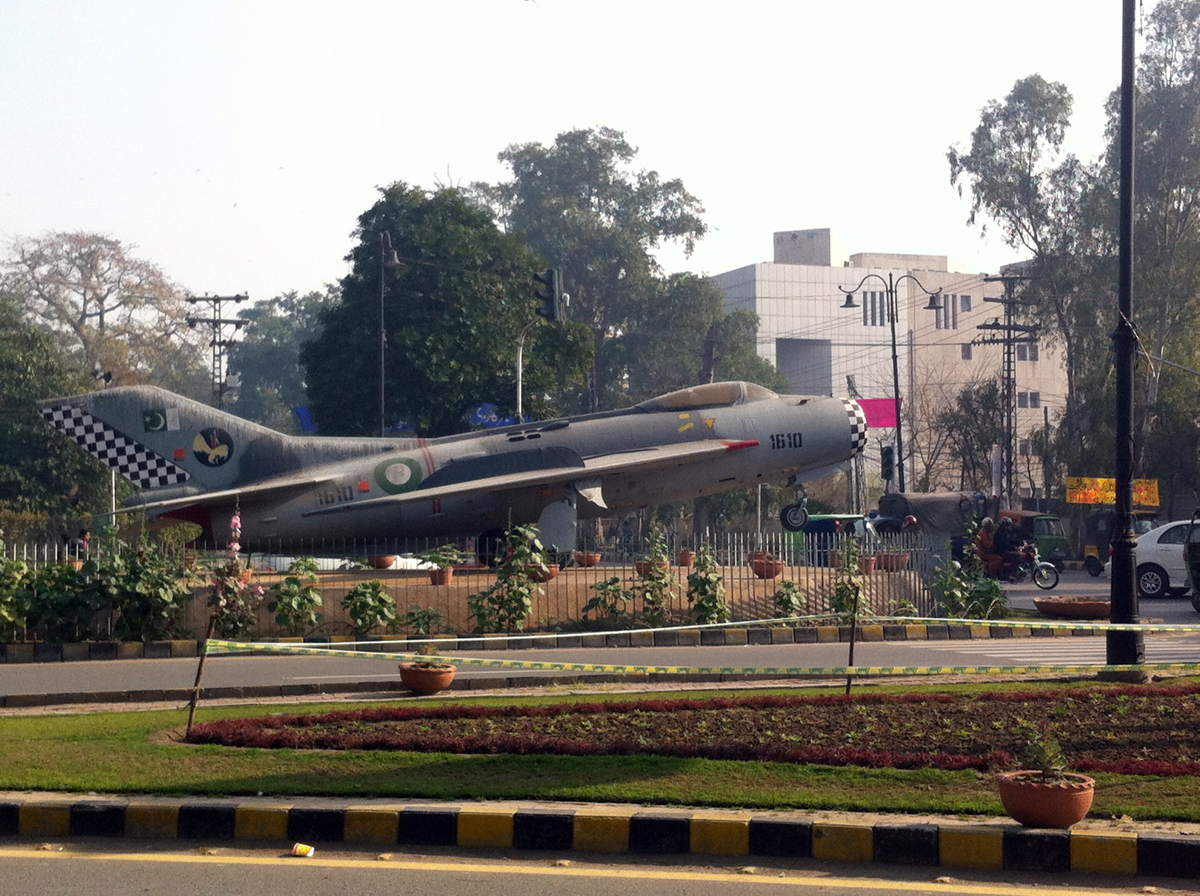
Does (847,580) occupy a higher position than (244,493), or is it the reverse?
(244,493)

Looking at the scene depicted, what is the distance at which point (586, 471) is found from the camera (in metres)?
24.0

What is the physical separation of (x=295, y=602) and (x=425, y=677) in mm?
6030

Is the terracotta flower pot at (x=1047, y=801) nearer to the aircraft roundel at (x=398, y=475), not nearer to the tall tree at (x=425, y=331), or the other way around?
the aircraft roundel at (x=398, y=475)

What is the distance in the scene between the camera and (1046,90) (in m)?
58.7

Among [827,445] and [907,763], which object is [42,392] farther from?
[907,763]

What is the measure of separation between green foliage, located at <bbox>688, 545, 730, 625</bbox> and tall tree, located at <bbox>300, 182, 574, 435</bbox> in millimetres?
25001

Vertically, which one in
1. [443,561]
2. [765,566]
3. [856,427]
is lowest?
[765,566]

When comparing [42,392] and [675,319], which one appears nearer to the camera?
[42,392]

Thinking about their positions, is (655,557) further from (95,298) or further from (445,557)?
(95,298)

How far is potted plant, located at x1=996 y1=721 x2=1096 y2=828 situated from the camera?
6855 millimetres

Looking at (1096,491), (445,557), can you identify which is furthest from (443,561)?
(1096,491)

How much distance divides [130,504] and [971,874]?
19765 millimetres

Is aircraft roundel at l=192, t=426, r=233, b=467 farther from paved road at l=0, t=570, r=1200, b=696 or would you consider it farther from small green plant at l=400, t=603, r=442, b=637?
paved road at l=0, t=570, r=1200, b=696

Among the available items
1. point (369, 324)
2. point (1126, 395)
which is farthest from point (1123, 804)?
point (369, 324)
